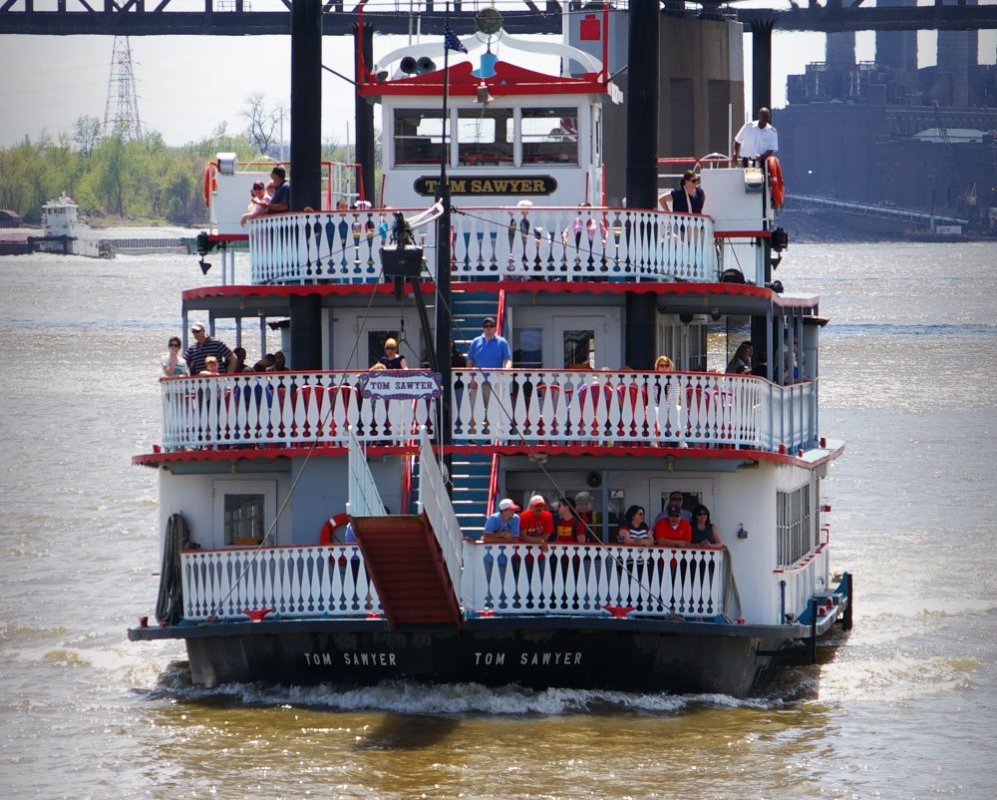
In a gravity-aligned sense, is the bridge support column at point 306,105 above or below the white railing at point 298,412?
above

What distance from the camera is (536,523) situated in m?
25.9

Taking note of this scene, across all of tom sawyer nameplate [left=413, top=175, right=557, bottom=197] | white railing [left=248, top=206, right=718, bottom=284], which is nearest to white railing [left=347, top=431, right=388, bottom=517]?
white railing [left=248, top=206, right=718, bottom=284]

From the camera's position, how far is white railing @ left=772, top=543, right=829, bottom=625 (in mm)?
27641

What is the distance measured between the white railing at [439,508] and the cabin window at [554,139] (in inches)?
283

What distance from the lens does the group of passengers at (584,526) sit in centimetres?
2588

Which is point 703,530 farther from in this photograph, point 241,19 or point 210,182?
point 241,19

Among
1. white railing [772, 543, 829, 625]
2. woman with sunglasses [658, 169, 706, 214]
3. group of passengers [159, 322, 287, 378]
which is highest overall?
woman with sunglasses [658, 169, 706, 214]

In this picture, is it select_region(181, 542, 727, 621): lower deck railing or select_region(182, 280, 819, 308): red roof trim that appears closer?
select_region(181, 542, 727, 621): lower deck railing

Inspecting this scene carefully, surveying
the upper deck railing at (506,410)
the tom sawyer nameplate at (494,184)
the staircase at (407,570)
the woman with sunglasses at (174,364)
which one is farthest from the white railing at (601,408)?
the tom sawyer nameplate at (494,184)

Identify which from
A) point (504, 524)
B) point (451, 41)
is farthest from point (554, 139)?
point (504, 524)

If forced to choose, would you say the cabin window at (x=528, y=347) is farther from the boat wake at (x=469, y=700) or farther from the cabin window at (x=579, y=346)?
the boat wake at (x=469, y=700)

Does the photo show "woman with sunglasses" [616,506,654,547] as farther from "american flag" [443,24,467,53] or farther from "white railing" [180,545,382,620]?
"american flag" [443,24,467,53]

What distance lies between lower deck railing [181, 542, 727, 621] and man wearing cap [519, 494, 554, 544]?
0.34 m

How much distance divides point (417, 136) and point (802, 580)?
24.9 feet
